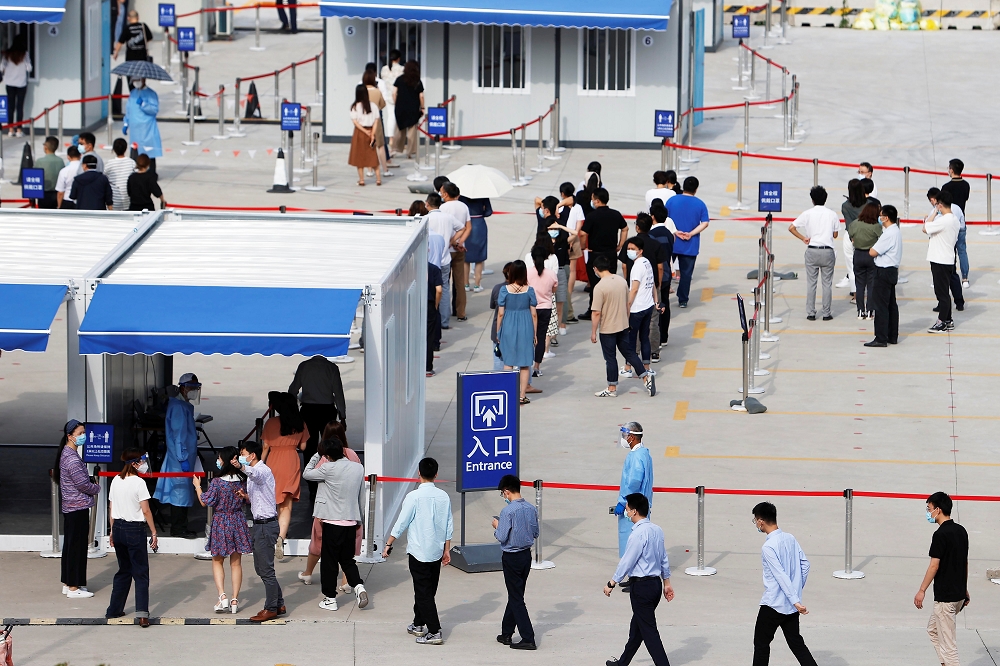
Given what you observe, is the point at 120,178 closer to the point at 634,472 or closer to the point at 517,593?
the point at 634,472

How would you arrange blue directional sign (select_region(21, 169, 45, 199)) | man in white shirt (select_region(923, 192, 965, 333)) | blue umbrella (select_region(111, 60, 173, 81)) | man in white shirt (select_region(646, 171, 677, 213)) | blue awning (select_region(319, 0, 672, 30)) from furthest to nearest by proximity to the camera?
blue awning (select_region(319, 0, 672, 30)) < blue umbrella (select_region(111, 60, 173, 81)) < blue directional sign (select_region(21, 169, 45, 199)) < man in white shirt (select_region(646, 171, 677, 213)) < man in white shirt (select_region(923, 192, 965, 333))

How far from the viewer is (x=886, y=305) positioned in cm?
1955

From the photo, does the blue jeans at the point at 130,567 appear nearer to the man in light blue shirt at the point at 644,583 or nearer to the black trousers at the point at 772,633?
the man in light blue shirt at the point at 644,583

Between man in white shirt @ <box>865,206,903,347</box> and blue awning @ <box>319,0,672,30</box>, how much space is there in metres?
11.0

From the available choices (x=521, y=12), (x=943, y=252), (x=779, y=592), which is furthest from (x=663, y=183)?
(x=779, y=592)

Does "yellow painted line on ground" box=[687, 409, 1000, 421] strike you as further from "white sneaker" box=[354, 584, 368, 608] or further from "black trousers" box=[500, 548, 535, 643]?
"black trousers" box=[500, 548, 535, 643]

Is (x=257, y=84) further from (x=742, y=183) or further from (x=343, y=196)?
(x=742, y=183)

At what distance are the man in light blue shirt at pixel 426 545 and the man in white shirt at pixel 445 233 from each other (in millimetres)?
7313

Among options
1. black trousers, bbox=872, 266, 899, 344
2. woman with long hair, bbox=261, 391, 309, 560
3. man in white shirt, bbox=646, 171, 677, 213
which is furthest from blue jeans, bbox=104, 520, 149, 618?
man in white shirt, bbox=646, 171, 677, 213

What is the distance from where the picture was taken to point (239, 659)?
11.4m

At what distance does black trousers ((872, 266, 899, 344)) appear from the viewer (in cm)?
1927

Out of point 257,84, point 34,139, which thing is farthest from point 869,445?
point 257,84

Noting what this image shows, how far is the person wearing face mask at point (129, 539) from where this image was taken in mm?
12148

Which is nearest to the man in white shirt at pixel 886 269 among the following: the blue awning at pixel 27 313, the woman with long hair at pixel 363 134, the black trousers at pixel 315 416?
the black trousers at pixel 315 416
